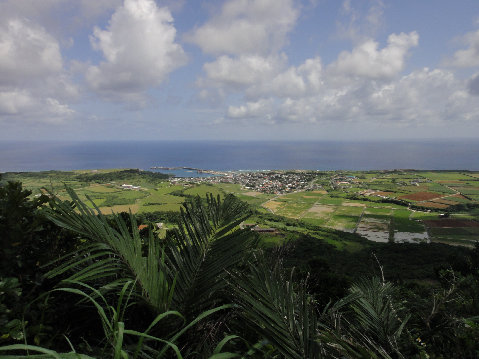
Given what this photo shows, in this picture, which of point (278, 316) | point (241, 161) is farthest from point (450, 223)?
point (241, 161)

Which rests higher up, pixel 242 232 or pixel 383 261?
pixel 242 232

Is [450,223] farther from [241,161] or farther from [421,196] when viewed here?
[241,161]

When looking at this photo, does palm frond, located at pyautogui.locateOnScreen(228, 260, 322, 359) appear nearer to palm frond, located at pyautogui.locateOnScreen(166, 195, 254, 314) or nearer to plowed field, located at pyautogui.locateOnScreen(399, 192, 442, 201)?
palm frond, located at pyautogui.locateOnScreen(166, 195, 254, 314)

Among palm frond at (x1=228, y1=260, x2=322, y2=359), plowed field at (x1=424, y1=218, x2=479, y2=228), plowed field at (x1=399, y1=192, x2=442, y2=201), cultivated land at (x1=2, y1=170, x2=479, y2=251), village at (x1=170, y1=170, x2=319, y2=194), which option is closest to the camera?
palm frond at (x1=228, y1=260, x2=322, y2=359)

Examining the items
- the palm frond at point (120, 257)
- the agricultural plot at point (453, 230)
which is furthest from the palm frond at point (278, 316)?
the agricultural plot at point (453, 230)

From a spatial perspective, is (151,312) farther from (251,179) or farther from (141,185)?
(251,179)

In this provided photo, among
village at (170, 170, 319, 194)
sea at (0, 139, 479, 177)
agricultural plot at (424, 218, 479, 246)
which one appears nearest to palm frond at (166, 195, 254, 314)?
agricultural plot at (424, 218, 479, 246)

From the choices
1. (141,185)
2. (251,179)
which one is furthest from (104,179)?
(251,179)
